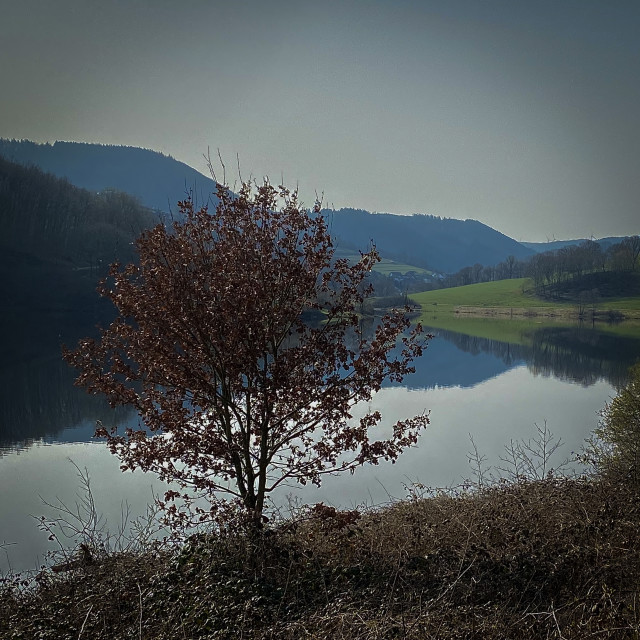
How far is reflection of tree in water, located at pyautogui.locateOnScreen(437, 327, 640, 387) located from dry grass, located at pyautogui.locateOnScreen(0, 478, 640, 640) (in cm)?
2839

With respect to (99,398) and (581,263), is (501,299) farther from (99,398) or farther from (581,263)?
(99,398)

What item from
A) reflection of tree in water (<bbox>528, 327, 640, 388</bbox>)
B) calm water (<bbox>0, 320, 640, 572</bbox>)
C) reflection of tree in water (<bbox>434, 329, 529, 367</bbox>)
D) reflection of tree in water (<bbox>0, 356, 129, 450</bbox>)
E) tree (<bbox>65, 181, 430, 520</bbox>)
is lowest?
reflection of tree in water (<bbox>528, 327, 640, 388</bbox>)

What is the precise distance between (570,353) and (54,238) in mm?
98026

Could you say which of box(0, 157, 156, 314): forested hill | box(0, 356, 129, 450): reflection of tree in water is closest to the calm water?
box(0, 356, 129, 450): reflection of tree in water

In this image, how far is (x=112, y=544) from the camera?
11.8 m

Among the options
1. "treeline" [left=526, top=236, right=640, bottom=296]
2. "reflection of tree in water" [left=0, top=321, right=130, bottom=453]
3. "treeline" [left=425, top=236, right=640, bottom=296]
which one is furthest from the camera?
"treeline" [left=526, top=236, right=640, bottom=296]

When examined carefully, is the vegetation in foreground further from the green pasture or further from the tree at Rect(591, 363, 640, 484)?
the green pasture

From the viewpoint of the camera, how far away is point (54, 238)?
4592 inches

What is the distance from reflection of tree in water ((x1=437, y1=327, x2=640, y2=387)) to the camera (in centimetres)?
4091

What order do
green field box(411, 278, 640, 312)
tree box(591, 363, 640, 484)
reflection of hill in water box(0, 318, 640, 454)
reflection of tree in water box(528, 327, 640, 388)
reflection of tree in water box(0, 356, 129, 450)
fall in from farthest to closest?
green field box(411, 278, 640, 312) < reflection of tree in water box(528, 327, 640, 388) < reflection of hill in water box(0, 318, 640, 454) < reflection of tree in water box(0, 356, 129, 450) < tree box(591, 363, 640, 484)

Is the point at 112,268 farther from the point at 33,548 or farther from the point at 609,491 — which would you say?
the point at 609,491

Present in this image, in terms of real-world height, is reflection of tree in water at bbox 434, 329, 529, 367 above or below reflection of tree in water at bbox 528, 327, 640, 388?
above

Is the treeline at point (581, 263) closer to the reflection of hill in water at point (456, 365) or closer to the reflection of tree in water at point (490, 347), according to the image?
the reflection of tree in water at point (490, 347)

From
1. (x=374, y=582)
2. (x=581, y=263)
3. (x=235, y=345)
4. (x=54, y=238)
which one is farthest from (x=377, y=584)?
(x=581, y=263)
